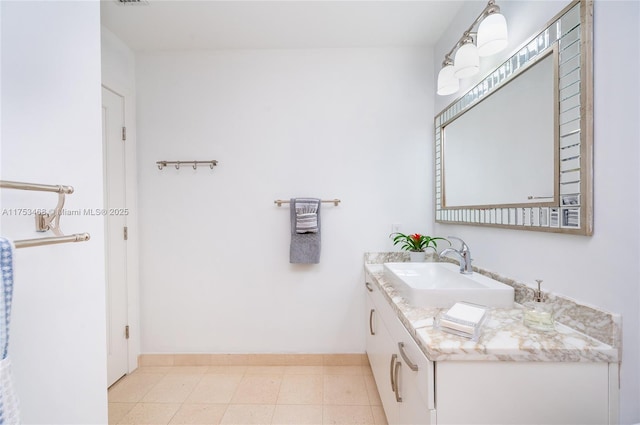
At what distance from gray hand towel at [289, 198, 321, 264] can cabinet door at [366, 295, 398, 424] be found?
1.77 feet

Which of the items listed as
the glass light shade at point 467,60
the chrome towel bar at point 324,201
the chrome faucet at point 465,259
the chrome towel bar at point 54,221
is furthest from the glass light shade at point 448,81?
the chrome towel bar at point 54,221

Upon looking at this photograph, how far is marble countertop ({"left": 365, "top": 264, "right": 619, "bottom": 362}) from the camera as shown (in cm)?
73

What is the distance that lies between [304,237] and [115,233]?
54.2 inches

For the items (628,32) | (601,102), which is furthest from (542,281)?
(628,32)

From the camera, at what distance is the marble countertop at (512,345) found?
2.39 ft

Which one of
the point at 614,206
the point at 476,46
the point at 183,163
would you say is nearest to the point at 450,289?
the point at 614,206

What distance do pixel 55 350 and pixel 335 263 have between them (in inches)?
61.1

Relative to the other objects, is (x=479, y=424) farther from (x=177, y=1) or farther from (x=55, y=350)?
(x=177, y=1)

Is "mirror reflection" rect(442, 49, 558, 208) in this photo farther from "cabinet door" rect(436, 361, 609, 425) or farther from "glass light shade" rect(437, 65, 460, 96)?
"cabinet door" rect(436, 361, 609, 425)

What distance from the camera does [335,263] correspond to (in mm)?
2021

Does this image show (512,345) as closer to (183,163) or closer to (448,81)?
(448,81)

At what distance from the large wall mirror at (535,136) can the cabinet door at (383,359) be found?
2.63ft

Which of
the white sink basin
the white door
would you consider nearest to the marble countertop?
the white sink basin

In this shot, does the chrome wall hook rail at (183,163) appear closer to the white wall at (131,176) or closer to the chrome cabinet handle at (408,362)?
the white wall at (131,176)
